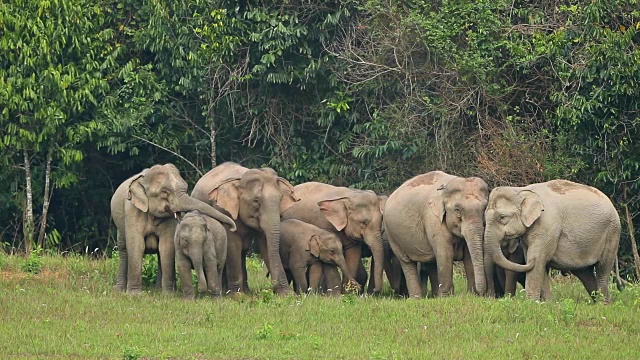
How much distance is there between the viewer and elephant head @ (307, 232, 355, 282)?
68.1 ft

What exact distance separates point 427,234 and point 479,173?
21.5 ft

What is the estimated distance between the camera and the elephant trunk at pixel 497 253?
1877cm

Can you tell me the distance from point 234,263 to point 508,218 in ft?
13.2

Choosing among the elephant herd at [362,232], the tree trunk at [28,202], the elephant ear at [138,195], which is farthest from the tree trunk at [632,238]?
the tree trunk at [28,202]

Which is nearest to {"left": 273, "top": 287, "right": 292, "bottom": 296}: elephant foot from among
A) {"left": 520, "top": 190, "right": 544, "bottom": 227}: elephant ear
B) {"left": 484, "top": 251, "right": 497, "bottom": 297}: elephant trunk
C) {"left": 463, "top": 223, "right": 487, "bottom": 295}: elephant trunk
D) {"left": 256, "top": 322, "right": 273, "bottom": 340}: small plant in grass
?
{"left": 463, "top": 223, "right": 487, "bottom": 295}: elephant trunk

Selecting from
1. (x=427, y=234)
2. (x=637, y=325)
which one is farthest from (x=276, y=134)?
(x=637, y=325)

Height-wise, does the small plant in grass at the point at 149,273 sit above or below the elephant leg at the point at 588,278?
below

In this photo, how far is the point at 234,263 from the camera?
20.8 m

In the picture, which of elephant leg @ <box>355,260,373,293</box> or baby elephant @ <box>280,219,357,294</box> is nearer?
baby elephant @ <box>280,219,357,294</box>

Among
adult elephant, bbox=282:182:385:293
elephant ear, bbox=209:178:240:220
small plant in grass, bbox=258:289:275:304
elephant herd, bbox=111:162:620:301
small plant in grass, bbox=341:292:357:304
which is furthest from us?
adult elephant, bbox=282:182:385:293

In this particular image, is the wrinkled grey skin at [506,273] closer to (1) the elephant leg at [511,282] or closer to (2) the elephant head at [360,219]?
(1) the elephant leg at [511,282]

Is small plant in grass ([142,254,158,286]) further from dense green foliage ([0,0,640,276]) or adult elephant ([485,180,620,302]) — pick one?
dense green foliage ([0,0,640,276])

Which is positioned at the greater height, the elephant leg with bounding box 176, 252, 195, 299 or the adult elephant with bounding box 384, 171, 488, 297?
the adult elephant with bounding box 384, 171, 488, 297

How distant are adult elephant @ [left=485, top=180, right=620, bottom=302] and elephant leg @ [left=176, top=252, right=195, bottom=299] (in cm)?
374
